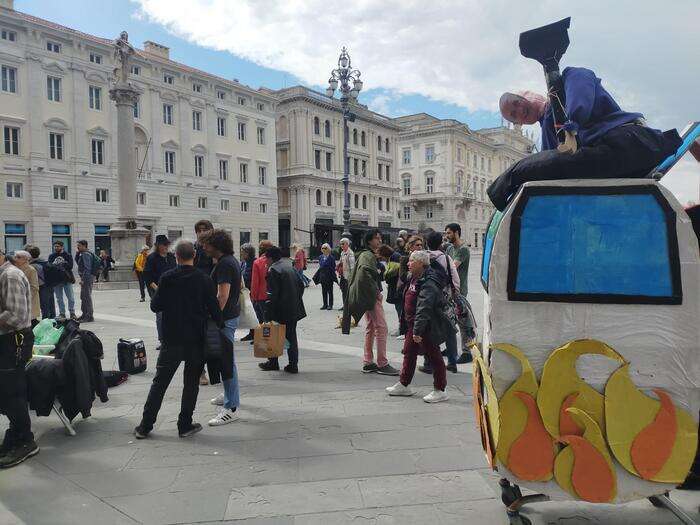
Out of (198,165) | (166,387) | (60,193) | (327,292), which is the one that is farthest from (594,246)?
(198,165)

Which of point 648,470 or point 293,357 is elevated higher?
point 648,470

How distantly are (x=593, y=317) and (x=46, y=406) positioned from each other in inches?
171

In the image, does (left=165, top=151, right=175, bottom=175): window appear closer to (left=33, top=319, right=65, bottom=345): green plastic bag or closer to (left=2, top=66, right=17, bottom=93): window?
(left=2, top=66, right=17, bottom=93): window

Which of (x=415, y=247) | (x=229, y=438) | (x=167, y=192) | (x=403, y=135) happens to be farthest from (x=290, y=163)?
(x=229, y=438)

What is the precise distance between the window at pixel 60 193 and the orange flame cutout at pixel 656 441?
125 ft

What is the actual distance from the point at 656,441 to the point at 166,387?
12.3ft

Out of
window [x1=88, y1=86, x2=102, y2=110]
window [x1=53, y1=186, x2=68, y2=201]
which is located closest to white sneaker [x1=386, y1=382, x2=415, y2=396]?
window [x1=53, y1=186, x2=68, y2=201]

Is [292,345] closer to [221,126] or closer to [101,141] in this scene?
[101,141]

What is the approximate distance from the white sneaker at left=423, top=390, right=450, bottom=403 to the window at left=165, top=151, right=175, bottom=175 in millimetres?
39912

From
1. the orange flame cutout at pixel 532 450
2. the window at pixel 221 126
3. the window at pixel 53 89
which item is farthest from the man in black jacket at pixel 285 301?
the window at pixel 221 126

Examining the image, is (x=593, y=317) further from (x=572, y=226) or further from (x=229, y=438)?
(x=229, y=438)

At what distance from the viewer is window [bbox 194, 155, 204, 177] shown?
43.5 m

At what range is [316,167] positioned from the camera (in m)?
56.1

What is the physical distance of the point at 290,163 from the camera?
181ft
